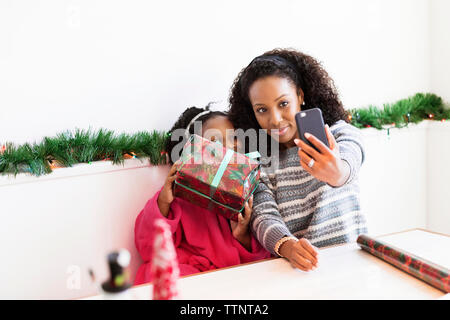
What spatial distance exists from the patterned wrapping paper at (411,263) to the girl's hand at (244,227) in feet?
1.05

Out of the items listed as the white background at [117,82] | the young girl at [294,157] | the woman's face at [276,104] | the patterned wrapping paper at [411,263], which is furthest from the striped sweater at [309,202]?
the white background at [117,82]

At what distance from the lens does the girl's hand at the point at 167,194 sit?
3.52 ft

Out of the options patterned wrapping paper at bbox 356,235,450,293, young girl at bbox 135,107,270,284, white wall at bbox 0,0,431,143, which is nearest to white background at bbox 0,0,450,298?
white wall at bbox 0,0,431,143

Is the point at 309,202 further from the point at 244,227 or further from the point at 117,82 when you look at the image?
the point at 117,82

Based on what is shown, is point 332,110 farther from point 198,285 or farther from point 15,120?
point 15,120

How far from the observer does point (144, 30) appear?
1.21m

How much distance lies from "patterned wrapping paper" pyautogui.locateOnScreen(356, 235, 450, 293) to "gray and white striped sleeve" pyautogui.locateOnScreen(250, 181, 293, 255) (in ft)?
0.65

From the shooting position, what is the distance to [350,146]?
40.4 inches

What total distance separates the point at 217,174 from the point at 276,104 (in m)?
0.29

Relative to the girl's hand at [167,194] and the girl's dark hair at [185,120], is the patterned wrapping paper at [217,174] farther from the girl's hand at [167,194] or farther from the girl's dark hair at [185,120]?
the girl's dark hair at [185,120]

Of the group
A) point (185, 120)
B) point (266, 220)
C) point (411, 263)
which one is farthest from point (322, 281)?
point (185, 120)

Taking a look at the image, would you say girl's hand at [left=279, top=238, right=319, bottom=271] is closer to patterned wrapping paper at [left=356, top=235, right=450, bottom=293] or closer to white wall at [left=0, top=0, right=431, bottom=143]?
patterned wrapping paper at [left=356, top=235, right=450, bottom=293]

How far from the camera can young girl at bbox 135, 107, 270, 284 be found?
1081 millimetres
